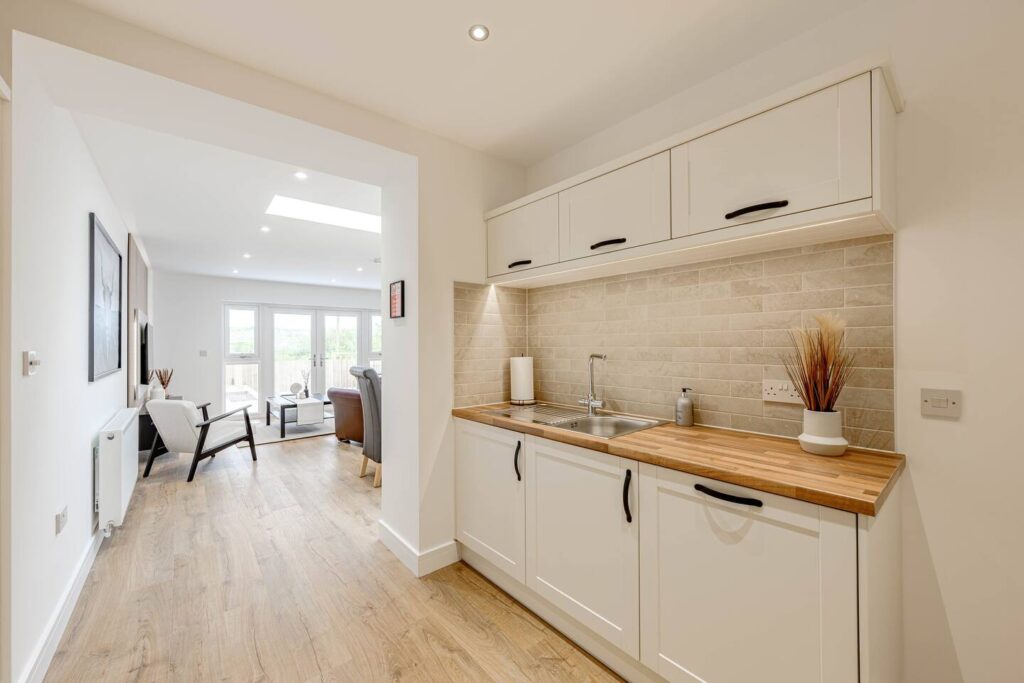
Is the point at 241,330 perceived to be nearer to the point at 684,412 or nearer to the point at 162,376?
the point at 162,376

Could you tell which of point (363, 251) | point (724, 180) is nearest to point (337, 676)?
point (724, 180)

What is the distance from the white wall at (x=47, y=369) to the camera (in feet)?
4.92

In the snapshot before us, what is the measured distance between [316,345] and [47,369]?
6940 mm

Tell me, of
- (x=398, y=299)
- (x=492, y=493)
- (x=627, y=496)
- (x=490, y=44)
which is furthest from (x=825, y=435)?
(x=398, y=299)

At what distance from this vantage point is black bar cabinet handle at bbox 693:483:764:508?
1230 millimetres

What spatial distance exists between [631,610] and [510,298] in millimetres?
1892

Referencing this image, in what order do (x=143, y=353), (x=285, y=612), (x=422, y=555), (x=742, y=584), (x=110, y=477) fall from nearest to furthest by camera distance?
(x=742, y=584) → (x=285, y=612) → (x=422, y=555) → (x=110, y=477) → (x=143, y=353)

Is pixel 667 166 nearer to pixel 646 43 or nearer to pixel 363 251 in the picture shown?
pixel 646 43

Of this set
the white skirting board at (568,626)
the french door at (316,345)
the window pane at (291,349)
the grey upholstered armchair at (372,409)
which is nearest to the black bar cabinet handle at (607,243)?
the white skirting board at (568,626)

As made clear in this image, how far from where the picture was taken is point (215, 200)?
11.6 ft

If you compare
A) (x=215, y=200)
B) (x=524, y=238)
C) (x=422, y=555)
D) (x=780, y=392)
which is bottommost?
(x=422, y=555)

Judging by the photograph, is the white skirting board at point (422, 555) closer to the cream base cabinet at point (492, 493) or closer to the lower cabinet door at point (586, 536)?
the cream base cabinet at point (492, 493)

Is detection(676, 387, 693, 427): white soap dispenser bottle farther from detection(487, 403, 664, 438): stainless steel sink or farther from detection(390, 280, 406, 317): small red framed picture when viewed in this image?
detection(390, 280, 406, 317): small red framed picture

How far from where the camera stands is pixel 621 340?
2359mm
